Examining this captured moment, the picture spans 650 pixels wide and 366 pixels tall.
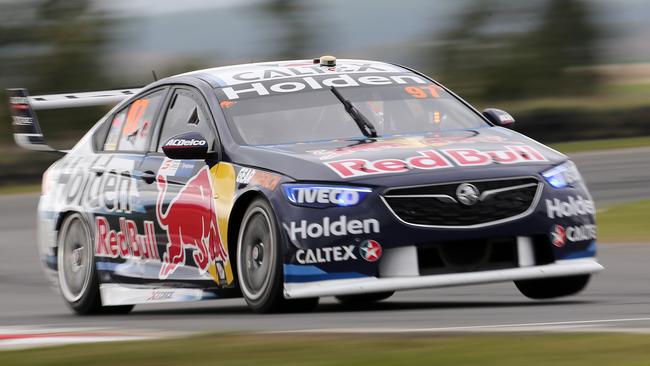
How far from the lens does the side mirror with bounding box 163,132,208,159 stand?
341 inches

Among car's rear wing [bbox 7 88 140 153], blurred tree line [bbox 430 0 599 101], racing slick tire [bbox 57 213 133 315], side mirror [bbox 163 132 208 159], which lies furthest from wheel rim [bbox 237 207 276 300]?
blurred tree line [bbox 430 0 599 101]

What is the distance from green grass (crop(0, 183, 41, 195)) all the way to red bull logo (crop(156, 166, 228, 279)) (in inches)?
651

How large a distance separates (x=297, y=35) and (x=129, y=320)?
77.0 ft

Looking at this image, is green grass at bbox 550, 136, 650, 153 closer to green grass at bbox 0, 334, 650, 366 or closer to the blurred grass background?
the blurred grass background

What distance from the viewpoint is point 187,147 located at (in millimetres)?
8664

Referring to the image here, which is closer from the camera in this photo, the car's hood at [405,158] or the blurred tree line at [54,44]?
the car's hood at [405,158]

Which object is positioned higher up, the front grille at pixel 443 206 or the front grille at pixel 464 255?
the front grille at pixel 443 206

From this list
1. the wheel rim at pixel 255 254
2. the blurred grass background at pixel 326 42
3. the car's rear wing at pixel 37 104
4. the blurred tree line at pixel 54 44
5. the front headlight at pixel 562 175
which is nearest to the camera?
the wheel rim at pixel 255 254

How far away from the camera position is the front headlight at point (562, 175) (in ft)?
26.7

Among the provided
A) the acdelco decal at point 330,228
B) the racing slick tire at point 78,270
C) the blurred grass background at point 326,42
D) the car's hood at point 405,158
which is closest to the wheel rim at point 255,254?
the acdelco decal at point 330,228

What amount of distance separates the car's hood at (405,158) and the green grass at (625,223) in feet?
18.0

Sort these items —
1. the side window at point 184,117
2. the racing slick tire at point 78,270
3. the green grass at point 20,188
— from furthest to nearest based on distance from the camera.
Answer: the green grass at point 20,188 < the racing slick tire at point 78,270 < the side window at point 184,117

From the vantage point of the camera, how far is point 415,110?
9.21 m

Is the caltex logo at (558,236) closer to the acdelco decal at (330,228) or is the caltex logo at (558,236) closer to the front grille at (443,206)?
the front grille at (443,206)
